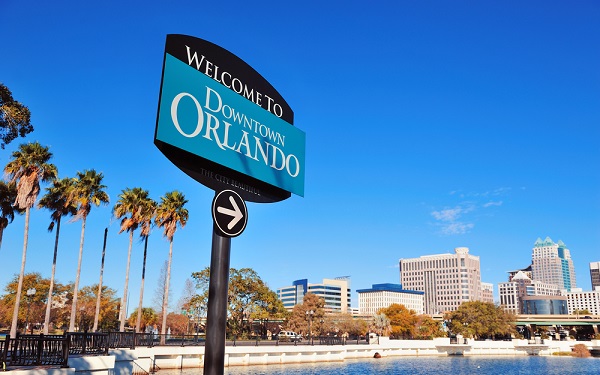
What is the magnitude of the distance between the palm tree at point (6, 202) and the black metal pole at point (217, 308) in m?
39.6

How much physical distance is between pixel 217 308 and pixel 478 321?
116 metres

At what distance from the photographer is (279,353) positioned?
5109 cm

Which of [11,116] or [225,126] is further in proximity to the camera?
[11,116]

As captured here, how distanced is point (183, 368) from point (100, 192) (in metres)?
17.6

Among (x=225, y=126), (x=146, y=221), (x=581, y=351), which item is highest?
(x=146, y=221)

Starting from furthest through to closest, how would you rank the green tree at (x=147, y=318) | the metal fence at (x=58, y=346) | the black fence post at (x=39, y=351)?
the green tree at (x=147, y=318), the black fence post at (x=39, y=351), the metal fence at (x=58, y=346)

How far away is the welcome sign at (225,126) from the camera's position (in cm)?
591

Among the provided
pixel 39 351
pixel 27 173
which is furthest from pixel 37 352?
pixel 27 173

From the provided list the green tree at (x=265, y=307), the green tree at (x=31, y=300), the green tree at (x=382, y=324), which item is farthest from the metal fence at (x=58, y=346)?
the green tree at (x=382, y=324)

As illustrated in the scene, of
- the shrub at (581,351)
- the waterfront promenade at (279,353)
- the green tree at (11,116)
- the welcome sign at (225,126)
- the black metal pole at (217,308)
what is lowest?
the shrub at (581,351)

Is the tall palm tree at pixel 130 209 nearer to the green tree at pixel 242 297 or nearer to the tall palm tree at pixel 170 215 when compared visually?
the tall palm tree at pixel 170 215

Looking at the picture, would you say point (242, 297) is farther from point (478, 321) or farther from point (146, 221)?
point (478, 321)

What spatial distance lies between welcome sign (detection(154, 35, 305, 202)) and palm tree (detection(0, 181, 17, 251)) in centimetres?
3888

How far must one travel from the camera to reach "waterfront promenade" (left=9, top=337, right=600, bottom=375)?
18.3 meters
